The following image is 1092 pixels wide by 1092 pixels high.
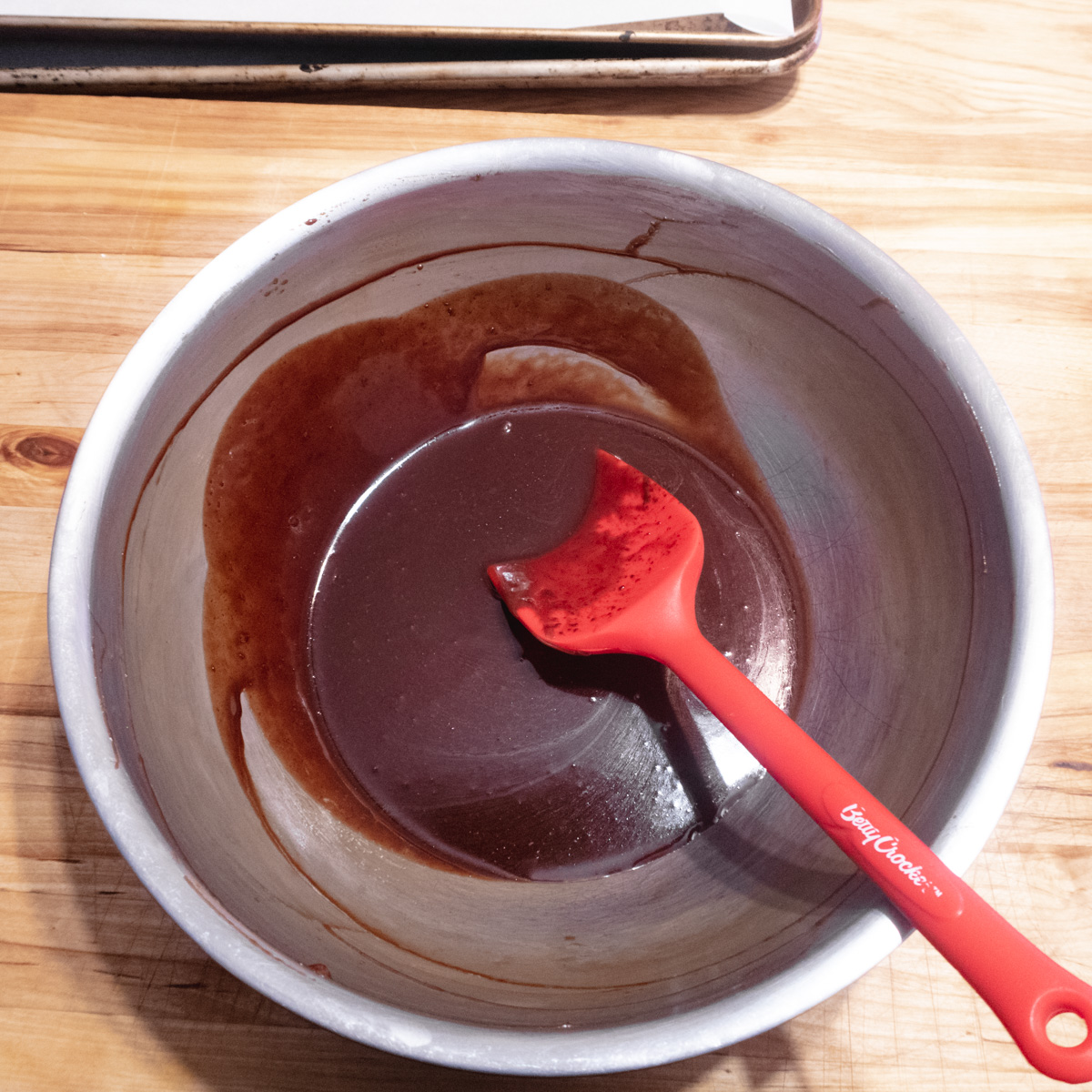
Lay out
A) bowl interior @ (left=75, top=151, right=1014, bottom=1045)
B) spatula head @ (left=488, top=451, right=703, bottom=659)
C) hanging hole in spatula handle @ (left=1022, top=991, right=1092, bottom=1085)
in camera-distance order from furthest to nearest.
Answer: spatula head @ (left=488, top=451, right=703, bottom=659), bowl interior @ (left=75, top=151, right=1014, bottom=1045), hanging hole in spatula handle @ (left=1022, top=991, right=1092, bottom=1085)

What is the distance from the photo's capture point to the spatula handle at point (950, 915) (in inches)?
18.5

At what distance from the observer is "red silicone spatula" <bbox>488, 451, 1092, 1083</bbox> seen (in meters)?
0.48

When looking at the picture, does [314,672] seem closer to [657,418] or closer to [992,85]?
[657,418]

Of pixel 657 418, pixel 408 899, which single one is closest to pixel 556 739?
pixel 408 899

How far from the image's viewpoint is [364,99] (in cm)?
90

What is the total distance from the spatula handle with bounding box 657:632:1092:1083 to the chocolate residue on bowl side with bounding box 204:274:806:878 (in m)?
0.23

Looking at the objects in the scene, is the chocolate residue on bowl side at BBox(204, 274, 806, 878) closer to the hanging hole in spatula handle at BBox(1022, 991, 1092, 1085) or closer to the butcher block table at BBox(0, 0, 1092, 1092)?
the butcher block table at BBox(0, 0, 1092, 1092)

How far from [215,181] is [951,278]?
0.79 meters

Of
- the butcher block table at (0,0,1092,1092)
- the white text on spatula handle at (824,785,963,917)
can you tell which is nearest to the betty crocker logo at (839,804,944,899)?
the white text on spatula handle at (824,785,963,917)

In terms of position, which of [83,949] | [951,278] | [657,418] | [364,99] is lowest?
[83,949]

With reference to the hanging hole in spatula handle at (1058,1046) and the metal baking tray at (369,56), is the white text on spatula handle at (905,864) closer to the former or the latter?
the hanging hole in spatula handle at (1058,1046)

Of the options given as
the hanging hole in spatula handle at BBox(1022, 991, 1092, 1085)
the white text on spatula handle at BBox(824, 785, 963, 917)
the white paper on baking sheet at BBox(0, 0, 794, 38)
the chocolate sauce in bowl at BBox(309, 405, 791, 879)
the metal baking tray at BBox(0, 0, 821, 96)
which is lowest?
the chocolate sauce in bowl at BBox(309, 405, 791, 879)

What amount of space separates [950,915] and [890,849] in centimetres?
5

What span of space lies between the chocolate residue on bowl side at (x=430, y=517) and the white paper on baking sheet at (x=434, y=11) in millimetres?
313
